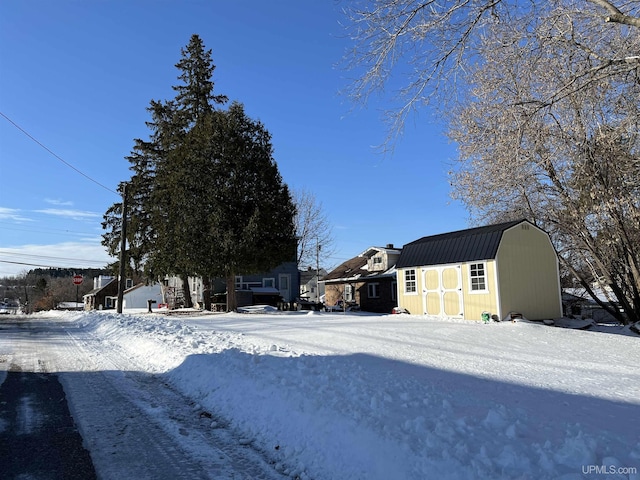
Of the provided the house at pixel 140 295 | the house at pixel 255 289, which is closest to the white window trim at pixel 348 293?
the house at pixel 255 289

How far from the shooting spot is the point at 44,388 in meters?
7.21

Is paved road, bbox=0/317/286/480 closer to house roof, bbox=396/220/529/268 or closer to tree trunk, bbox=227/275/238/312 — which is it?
house roof, bbox=396/220/529/268

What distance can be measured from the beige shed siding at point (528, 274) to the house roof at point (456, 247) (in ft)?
1.40

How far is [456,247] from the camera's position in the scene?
21.0 metres

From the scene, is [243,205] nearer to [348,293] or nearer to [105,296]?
[348,293]

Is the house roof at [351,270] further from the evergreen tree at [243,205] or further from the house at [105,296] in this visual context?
the house at [105,296]

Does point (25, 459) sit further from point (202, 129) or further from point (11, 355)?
point (202, 129)


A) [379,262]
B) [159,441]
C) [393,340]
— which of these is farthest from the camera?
[379,262]

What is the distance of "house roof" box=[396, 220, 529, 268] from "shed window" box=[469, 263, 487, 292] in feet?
1.23

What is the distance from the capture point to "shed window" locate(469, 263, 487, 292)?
63.7 ft

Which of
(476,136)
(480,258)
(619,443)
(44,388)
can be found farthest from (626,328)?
→ (44,388)

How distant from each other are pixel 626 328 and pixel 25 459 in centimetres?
2220

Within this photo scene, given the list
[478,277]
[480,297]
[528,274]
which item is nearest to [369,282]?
[478,277]

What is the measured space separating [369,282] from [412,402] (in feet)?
100
